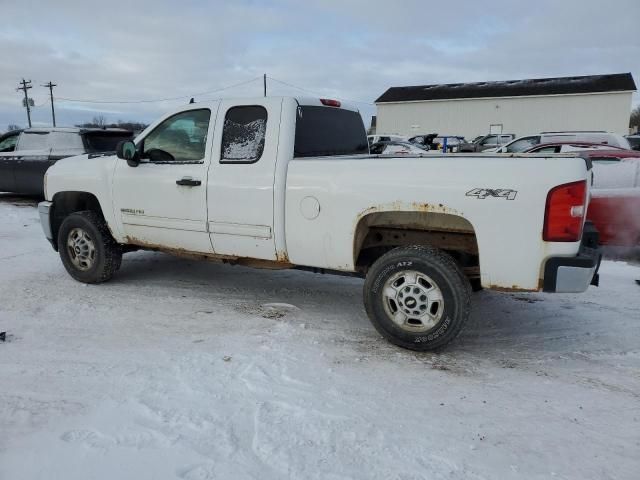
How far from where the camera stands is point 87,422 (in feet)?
9.11

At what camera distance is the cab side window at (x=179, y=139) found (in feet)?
15.3

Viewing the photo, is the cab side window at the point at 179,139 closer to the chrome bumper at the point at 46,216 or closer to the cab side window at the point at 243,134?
the cab side window at the point at 243,134

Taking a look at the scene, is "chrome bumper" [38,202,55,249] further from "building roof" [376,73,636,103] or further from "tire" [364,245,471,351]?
"building roof" [376,73,636,103]

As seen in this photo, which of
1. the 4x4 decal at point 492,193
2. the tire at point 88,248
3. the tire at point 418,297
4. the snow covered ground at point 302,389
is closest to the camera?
the snow covered ground at point 302,389

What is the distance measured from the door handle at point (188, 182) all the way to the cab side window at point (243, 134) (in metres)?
0.31

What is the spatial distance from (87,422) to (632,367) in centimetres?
364

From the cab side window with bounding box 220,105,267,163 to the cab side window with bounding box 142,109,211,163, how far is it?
24cm

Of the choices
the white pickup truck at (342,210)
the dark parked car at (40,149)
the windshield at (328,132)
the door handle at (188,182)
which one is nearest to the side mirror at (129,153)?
the white pickup truck at (342,210)

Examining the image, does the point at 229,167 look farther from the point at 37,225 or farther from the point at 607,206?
the point at 37,225

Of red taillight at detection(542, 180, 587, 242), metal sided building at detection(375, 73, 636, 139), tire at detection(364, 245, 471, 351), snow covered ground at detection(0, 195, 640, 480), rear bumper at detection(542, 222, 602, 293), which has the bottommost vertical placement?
snow covered ground at detection(0, 195, 640, 480)

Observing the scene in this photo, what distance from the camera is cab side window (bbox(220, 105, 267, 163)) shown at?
4.33 meters

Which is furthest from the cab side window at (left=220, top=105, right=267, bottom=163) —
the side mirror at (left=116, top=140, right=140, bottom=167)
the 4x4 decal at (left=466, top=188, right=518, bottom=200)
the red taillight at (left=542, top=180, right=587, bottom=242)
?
the red taillight at (left=542, top=180, right=587, bottom=242)

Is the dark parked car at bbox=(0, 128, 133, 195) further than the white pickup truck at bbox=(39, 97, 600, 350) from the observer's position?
Yes

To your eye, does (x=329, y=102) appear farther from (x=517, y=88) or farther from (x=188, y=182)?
(x=517, y=88)
